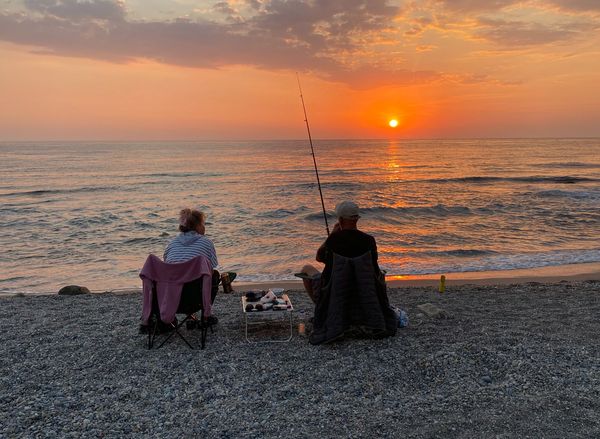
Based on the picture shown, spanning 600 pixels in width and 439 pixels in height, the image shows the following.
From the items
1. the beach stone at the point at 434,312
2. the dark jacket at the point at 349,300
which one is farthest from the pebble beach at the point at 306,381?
the dark jacket at the point at 349,300

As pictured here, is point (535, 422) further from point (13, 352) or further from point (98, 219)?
point (98, 219)

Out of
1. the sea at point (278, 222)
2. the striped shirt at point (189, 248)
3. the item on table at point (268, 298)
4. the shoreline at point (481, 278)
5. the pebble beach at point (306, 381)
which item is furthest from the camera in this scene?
the sea at point (278, 222)

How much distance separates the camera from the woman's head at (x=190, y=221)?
5.09 m

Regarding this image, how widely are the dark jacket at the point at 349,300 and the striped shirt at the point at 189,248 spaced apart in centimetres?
134

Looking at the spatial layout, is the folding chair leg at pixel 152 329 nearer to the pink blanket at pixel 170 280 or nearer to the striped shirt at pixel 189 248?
the pink blanket at pixel 170 280

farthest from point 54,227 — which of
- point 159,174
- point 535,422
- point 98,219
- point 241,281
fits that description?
point 159,174

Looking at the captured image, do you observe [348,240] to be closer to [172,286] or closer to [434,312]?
[172,286]

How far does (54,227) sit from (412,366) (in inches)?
628

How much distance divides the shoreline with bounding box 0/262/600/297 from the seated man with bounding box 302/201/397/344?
12.8 feet

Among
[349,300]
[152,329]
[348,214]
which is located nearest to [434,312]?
[349,300]

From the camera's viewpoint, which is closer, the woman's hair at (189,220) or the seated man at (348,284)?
the seated man at (348,284)

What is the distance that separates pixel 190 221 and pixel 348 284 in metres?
1.90

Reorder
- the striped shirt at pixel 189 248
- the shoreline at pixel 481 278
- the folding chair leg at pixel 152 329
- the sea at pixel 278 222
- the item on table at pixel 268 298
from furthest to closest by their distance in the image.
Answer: the sea at pixel 278 222, the shoreline at pixel 481 278, the item on table at pixel 268 298, the striped shirt at pixel 189 248, the folding chair leg at pixel 152 329

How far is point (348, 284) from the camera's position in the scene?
4668 millimetres
